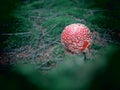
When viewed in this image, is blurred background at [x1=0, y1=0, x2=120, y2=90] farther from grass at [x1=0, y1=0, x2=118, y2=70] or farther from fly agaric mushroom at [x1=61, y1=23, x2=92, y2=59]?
fly agaric mushroom at [x1=61, y1=23, x2=92, y2=59]

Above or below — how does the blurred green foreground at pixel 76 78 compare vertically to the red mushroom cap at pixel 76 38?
above

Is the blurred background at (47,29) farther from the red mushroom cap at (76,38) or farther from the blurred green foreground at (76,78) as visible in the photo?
the blurred green foreground at (76,78)

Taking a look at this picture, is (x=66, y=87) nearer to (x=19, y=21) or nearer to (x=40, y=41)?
(x=40, y=41)

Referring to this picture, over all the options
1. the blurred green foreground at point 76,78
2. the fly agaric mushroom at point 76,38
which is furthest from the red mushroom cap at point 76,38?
the blurred green foreground at point 76,78

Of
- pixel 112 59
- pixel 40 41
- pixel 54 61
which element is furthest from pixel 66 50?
pixel 112 59

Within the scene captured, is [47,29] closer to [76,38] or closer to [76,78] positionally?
[76,38]

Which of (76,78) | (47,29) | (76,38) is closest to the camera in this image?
(76,78)

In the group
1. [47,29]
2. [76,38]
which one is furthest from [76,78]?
[47,29]

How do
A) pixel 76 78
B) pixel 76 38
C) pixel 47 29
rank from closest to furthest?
pixel 76 78, pixel 76 38, pixel 47 29
